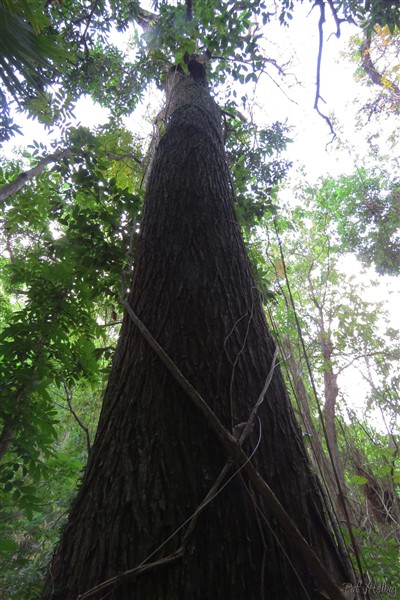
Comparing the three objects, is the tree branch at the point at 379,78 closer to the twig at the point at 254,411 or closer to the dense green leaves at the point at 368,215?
the dense green leaves at the point at 368,215

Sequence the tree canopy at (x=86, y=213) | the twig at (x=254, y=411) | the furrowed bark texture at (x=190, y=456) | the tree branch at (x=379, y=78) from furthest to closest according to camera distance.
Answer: the tree branch at (x=379, y=78) → the tree canopy at (x=86, y=213) → the twig at (x=254, y=411) → the furrowed bark texture at (x=190, y=456)

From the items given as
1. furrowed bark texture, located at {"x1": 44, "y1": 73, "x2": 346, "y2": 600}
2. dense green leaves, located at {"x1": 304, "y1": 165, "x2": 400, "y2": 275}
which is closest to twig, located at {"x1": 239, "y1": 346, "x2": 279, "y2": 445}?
furrowed bark texture, located at {"x1": 44, "y1": 73, "x2": 346, "y2": 600}

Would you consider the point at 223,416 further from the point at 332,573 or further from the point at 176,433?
the point at 332,573

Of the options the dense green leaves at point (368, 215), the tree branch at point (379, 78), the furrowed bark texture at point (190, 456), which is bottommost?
the furrowed bark texture at point (190, 456)

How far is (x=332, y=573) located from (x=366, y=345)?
8129mm

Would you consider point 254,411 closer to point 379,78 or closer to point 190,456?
point 190,456

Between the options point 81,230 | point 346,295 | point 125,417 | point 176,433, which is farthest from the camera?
point 346,295

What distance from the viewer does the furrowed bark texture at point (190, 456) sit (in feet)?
2.66

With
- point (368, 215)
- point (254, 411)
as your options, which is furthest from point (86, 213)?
point (368, 215)

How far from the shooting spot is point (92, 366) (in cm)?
262

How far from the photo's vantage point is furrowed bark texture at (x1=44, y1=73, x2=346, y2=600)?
811 millimetres

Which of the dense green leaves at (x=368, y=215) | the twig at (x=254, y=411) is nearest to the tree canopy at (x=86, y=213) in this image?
the twig at (x=254, y=411)

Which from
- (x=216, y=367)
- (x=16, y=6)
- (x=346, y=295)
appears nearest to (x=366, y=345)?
(x=346, y=295)

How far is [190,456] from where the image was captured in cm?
98
